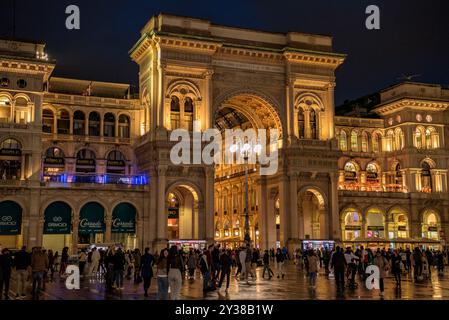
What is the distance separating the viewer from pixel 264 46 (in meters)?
61.9

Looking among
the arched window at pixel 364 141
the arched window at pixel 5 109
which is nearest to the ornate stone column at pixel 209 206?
the arched window at pixel 5 109

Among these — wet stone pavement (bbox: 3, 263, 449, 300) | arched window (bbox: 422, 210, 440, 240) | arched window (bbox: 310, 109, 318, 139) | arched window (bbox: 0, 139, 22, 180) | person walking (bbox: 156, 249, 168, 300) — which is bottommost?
wet stone pavement (bbox: 3, 263, 449, 300)

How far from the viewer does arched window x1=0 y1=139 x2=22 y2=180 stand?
54250mm

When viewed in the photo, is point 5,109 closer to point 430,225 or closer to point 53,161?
point 53,161

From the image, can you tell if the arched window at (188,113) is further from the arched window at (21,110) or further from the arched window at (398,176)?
the arched window at (398,176)

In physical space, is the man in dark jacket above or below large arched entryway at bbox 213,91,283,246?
below

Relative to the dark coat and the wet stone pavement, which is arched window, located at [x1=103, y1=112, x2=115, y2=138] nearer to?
the wet stone pavement

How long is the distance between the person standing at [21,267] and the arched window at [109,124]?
40412 millimetres

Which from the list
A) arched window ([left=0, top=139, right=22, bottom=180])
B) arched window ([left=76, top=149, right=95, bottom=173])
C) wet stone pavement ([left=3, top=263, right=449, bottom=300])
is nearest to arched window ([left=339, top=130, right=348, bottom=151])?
arched window ([left=76, top=149, right=95, bottom=173])

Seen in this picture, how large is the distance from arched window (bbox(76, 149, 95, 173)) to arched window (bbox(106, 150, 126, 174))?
61.8 inches

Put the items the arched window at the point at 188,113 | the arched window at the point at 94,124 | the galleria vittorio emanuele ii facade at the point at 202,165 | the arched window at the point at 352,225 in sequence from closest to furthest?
the galleria vittorio emanuele ii facade at the point at 202,165
the arched window at the point at 188,113
the arched window at the point at 94,124
the arched window at the point at 352,225

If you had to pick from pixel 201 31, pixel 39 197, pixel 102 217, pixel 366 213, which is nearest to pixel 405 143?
pixel 366 213

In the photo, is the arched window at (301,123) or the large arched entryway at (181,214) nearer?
the large arched entryway at (181,214)

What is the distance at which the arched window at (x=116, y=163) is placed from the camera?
62.8m
